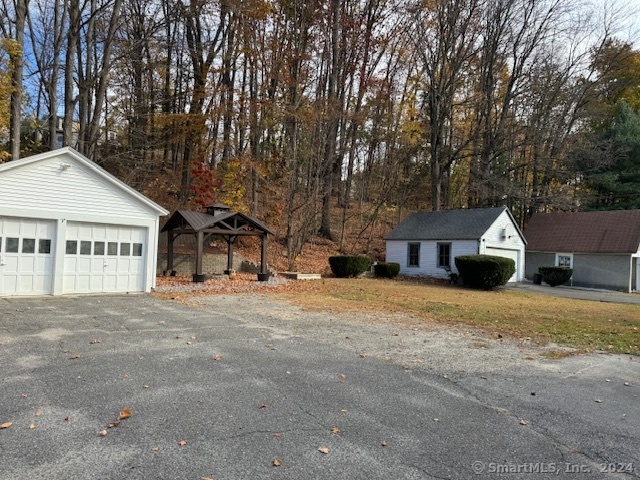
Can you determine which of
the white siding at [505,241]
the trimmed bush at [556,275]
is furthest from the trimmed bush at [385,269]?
the trimmed bush at [556,275]

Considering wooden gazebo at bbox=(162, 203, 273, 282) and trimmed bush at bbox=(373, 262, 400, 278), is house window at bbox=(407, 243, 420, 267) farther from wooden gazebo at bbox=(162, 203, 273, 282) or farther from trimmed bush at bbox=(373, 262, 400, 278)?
wooden gazebo at bbox=(162, 203, 273, 282)

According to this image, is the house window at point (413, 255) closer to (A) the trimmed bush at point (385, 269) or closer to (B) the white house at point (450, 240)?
(B) the white house at point (450, 240)

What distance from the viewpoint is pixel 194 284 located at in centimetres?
1515

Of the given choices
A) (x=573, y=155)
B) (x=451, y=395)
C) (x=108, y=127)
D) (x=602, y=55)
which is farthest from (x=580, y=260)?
(x=108, y=127)

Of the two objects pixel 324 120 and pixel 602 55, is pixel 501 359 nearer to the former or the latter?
pixel 324 120

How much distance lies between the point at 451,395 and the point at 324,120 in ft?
62.4

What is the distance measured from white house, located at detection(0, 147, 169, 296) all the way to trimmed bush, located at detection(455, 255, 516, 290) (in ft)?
47.0

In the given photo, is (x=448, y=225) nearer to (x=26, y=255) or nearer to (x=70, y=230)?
(x=70, y=230)

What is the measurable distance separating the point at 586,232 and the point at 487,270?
10576mm

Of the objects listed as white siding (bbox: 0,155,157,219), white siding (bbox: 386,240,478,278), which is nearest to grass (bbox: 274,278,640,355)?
white siding (bbox: 0,155,157,219)

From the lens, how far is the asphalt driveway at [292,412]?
315 cm

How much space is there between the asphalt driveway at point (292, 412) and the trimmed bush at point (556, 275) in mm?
19727

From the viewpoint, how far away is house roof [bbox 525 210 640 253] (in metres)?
24.6

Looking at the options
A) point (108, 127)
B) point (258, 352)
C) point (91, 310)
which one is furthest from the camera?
point (108, 127)
